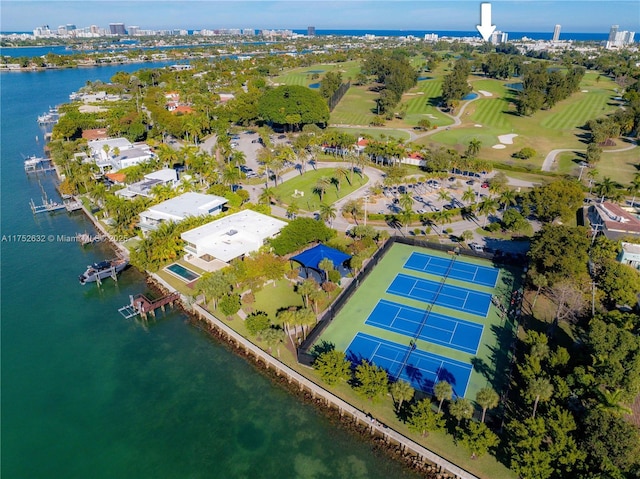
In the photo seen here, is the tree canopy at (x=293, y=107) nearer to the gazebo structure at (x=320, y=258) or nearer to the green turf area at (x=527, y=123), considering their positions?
the green turf area at (x=527, y=123)

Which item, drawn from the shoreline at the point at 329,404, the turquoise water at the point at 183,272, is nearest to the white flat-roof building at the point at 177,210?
the turquoise water at the point at 183,272

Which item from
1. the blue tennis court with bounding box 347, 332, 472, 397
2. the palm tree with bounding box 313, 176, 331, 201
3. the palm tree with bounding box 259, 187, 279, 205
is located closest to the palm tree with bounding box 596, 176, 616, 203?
the palm tree with bounding box 313, 176, 331, 201

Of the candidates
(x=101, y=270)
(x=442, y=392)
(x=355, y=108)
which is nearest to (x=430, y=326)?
(x=442, y=392)

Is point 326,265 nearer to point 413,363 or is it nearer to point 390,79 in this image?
point 413,363

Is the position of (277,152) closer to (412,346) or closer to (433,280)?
(433,280)

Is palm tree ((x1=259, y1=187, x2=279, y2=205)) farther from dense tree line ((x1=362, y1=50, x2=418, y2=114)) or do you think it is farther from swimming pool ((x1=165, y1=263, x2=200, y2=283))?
dense tree line ((x1=362, y1=50, x2=418, y2=114))

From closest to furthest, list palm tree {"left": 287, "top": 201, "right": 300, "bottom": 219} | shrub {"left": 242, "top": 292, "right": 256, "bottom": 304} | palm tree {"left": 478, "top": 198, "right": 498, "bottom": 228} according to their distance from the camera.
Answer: shrub {"left": 242, "top": 292, "right": 256, "bottom": 304}
palm tree {"left": 478, "top": 198, "right": 498, "bottom": 228}
palm tree {"left": 287, "top": 201, "right": 300, "bottom": 219}

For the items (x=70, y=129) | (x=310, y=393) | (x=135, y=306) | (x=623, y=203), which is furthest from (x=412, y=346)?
(x=70, y=129)
